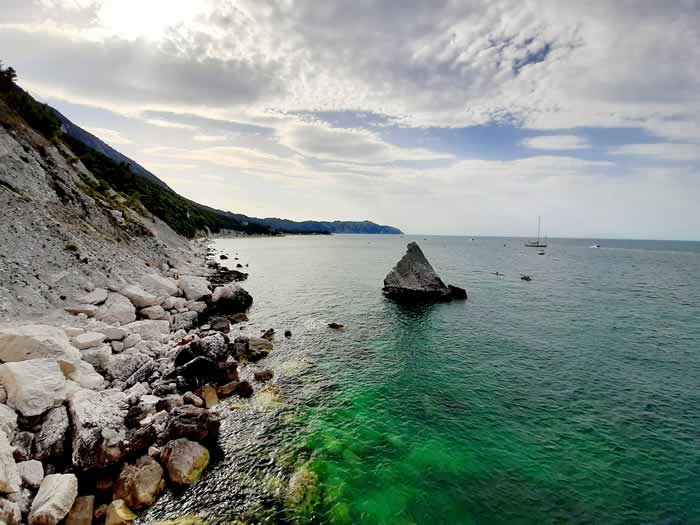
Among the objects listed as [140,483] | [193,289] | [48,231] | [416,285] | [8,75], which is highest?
[8,75]

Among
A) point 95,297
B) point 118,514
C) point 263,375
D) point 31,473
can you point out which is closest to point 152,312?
point 95,297

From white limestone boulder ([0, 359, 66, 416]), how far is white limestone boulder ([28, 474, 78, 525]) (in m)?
3.71

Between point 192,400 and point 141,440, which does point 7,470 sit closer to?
point 141,440

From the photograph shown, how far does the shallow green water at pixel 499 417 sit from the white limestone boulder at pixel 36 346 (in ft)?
45.4

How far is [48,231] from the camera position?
28922 millimetres

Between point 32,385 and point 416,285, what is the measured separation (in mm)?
46815

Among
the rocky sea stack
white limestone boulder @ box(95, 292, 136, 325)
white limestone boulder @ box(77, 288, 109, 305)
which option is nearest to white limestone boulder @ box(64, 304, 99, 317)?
white limestone boulder @ box(95, 292, 136, 325)

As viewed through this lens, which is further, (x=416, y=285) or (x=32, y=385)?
(x=416, y=285)

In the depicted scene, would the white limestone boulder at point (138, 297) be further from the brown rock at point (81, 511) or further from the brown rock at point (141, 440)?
the brown rock at point (81, 511)

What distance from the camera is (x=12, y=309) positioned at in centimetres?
2116

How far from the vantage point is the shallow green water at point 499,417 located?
1339 cm

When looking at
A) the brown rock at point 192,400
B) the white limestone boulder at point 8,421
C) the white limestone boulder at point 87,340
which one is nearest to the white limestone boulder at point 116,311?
the white limestone boulder at point 87,340

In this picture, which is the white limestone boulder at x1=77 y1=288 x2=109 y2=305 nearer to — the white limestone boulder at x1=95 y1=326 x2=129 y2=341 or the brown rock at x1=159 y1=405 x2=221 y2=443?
the white limestone boulder at x1=95 y1=326 x2=129 y2=341

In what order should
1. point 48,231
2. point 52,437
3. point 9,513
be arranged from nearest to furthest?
point 9,513 < point 52,437 < point 48,231
